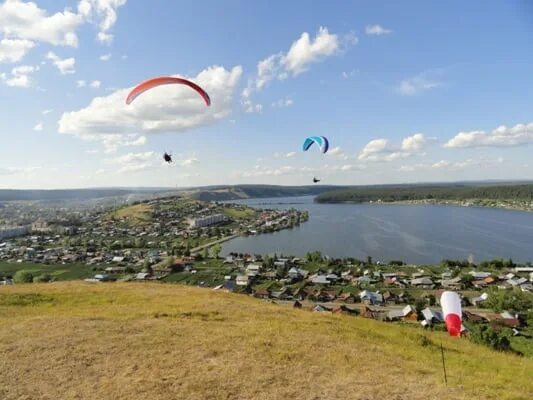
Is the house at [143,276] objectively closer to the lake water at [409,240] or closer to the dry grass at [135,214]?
the lake water at [409,240]

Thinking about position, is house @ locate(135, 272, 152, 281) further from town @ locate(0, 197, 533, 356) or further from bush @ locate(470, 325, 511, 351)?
bush @ locate(470, 325, 511, 351)

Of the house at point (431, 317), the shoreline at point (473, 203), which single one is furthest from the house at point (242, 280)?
the shoreline at point (473, 203)

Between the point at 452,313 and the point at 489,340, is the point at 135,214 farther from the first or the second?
the point at 452,313

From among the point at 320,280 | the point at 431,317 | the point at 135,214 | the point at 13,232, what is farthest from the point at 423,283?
the point at 135,214

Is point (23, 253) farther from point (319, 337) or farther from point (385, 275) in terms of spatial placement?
point (319, 337)

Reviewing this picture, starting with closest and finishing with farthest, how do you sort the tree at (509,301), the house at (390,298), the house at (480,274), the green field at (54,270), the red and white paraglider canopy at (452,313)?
the red and white paraglider canopy at (452,313) < the tree at (509,301) < the house at (390,298) < the house at (480,274) < the green field at (54,270)
